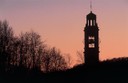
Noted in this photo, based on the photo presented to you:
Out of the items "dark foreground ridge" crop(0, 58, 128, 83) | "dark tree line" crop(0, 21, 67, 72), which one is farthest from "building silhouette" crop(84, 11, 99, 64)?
"dark foreground ridge" crop(0, 58, 128, 83)

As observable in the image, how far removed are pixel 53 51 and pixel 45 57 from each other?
31.8ft

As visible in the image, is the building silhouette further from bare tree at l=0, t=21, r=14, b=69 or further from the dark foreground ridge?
the dark foreground ridge

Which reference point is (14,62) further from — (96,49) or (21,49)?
(96,49)

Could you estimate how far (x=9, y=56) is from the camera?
7600cm

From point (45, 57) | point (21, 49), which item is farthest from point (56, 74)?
point (45, 57)

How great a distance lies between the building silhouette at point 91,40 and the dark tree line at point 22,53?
5.15m

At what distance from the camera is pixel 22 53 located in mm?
81000

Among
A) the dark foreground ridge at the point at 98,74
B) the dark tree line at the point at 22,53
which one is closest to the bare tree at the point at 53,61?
the dark tree line at the point at 22,53

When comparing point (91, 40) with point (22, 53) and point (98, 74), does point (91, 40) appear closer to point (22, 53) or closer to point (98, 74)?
point (22, 53)

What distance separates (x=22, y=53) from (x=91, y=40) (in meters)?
10.5

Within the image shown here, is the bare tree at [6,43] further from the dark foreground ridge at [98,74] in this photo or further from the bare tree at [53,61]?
the dark foreground ridge at [98,74]

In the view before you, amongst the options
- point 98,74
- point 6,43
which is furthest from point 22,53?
point 98,74

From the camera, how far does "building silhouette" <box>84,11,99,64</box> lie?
73.9m

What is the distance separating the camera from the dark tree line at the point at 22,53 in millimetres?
75250
